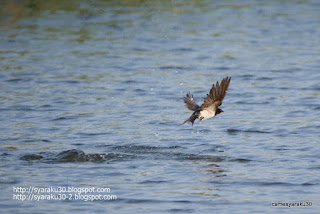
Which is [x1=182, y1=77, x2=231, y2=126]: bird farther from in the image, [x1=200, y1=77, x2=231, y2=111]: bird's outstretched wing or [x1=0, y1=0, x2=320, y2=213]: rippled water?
[x1=0, y1=0, x2=320, y2=213]: rippled water

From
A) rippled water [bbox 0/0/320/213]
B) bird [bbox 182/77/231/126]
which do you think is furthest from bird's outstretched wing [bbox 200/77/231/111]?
rippled water [bbox 0/0/320/213]

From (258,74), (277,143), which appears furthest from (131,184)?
(258,74)

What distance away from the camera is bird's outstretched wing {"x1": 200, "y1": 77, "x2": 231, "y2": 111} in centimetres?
819

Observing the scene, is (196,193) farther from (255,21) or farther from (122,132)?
(255,21)

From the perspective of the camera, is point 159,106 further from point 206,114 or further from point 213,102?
point 213,102

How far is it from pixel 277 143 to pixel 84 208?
3.77m

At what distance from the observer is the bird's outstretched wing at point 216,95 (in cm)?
819

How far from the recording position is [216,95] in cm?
836

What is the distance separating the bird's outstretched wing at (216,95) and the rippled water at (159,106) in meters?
0.88

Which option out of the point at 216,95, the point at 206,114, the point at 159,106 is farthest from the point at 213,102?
the point at 159,106

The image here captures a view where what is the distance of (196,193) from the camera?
8047 millimetres

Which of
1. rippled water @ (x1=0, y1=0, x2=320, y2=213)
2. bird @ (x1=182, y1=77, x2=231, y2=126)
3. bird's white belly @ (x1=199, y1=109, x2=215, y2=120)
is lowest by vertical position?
rippled water @ (x1=0, y1=0, x2=320, y2=213)

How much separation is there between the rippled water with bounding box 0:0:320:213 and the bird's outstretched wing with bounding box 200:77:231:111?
2.89 feet

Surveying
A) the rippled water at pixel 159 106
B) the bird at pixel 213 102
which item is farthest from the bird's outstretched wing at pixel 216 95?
the rippled water at pixel 159 106
